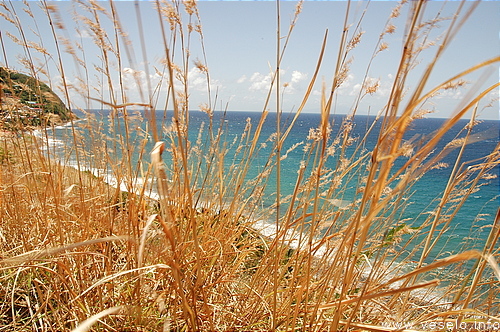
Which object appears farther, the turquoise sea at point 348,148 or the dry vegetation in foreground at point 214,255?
the turquoise sea at point 348,148

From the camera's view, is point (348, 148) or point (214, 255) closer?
point (214, 255)

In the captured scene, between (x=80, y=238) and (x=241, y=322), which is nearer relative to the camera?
(x=241, y=322)

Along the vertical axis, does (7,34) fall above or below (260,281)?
above

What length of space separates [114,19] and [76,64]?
0.50m

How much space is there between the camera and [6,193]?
163 centimetres

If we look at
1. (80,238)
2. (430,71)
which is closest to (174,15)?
(430,71)

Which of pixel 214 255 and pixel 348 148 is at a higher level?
pixel 214 255

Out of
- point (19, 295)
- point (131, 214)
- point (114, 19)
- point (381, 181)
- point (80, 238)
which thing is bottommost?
point (19, 295)

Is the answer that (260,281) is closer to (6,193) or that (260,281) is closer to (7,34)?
(6,193)

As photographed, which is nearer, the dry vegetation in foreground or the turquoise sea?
the dry vegetation in foreground

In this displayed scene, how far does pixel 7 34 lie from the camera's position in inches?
58.3

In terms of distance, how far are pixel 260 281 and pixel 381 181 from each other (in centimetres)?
78

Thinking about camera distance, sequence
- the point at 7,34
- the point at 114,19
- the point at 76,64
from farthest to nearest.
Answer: the point at 7,34
the point at 76,64
the point at 114,19

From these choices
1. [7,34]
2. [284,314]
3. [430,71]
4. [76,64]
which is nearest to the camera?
[430,71]
